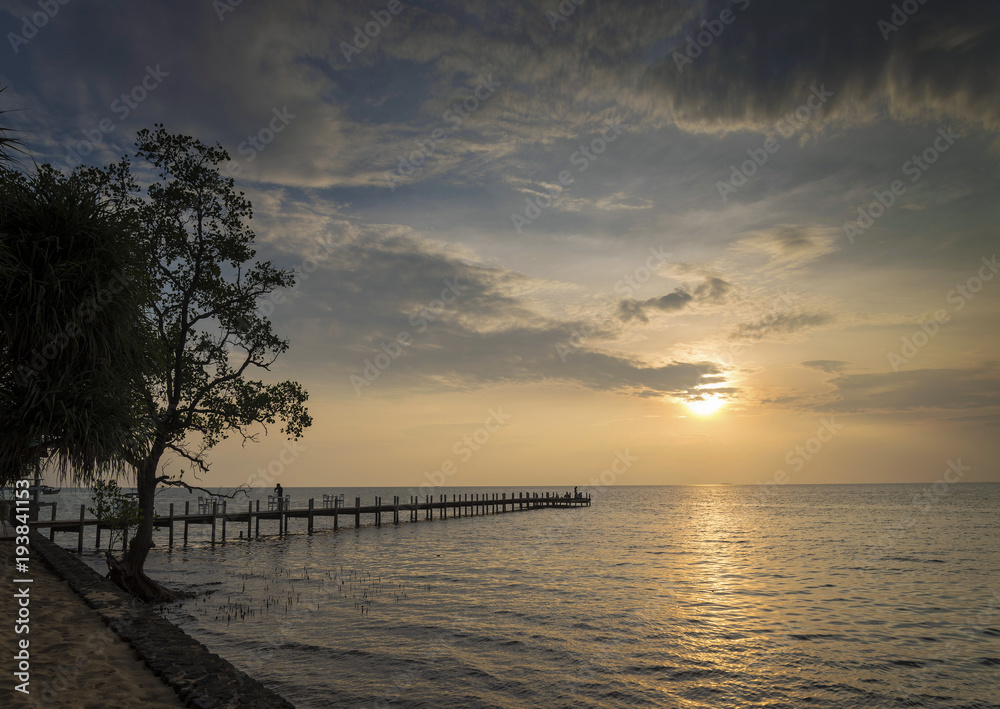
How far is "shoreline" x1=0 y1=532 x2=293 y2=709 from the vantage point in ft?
28.5

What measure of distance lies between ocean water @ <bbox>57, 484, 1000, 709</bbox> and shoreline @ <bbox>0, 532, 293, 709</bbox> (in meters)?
2.52

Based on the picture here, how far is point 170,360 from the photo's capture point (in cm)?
2002

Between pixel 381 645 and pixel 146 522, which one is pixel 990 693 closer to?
pixel 381 645

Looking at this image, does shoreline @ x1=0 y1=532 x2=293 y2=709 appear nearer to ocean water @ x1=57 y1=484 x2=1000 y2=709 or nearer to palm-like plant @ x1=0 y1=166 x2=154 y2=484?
ocean water @ x1=57 y1=484 x2=1000 y2=709

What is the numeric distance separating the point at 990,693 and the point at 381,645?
14.7m

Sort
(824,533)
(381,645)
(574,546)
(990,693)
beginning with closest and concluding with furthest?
(990,693)
(381,645)
(574,546)
(824,533)

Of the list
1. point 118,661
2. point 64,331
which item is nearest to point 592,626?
point 118,661

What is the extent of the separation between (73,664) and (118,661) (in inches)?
27.3

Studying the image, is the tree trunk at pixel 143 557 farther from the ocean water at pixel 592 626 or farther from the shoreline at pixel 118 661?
the shoreline at pixel 118 661

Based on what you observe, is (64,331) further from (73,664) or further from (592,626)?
(592,626)

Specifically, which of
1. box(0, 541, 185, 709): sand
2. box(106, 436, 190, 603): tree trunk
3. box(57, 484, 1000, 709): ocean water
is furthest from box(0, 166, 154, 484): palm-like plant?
box(106, 436, 190, 603): tree trunk

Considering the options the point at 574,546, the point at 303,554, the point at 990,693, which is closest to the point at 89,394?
the point at 990,693

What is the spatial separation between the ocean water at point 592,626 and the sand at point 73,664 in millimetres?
3383

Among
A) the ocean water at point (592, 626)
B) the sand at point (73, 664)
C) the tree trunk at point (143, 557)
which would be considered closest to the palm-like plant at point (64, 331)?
the sand at point (73, 664)
